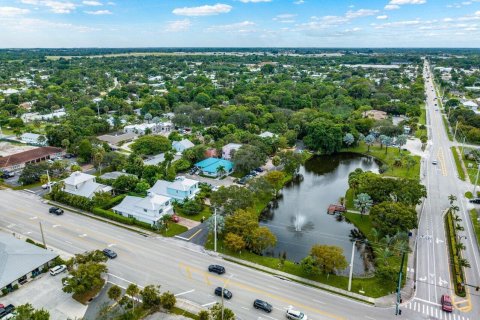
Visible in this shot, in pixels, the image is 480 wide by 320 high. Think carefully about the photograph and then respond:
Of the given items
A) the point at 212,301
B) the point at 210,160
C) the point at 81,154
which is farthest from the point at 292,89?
the point at 212,301

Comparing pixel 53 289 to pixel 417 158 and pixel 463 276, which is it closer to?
pixel 463 276

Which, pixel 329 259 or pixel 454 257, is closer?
pixel 329 259

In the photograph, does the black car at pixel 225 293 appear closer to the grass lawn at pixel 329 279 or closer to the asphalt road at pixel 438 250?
the grass lawn at pixel 329 279

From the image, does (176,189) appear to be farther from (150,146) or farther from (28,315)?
(28,315)

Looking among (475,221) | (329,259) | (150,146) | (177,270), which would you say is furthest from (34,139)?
(475,221)

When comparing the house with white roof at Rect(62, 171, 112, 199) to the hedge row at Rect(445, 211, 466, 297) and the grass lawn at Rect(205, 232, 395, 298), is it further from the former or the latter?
the hedge row at Rect(445, 211, 466, 297)

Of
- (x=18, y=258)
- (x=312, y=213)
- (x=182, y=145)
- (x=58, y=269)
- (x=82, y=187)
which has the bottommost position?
(x=312, y=213)

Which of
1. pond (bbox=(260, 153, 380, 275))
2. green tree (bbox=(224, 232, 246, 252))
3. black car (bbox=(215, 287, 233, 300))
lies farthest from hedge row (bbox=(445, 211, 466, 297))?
black car (bbox=(215, 287, 233, 300))
